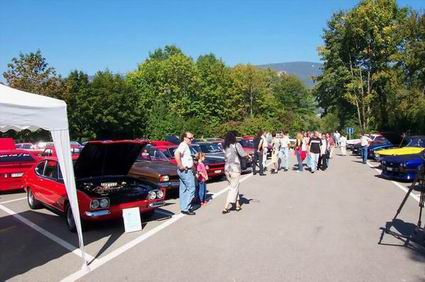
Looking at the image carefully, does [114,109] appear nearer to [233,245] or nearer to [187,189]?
[187,189]

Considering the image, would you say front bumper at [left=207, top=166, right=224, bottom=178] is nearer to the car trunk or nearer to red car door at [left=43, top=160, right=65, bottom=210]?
the car trunk

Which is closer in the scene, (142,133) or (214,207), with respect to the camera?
(214,207)

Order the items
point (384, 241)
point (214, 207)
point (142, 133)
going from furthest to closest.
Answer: point (142, 133) < point (214, 207) < point (384, 241)

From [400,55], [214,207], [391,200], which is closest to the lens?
[214,207]

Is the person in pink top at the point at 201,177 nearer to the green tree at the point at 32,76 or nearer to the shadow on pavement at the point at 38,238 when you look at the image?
the shadow on pavement at the point at 38,238

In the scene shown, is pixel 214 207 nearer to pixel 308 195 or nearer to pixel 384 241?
pixel 308 195

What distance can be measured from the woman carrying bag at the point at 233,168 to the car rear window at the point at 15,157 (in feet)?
28.0

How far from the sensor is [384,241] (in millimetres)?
7609

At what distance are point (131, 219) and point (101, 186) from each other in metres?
1.41

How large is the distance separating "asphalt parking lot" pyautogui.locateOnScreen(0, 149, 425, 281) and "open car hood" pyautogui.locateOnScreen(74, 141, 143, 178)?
4.05ft

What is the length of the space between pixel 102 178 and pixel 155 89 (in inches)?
2452

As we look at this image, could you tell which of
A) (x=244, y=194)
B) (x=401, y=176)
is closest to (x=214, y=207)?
(x=244, y=194)

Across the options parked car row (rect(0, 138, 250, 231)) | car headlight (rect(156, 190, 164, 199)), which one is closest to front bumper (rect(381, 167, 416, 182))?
parked car row (rect(0, 138, 250, 231))

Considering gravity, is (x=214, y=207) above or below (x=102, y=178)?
below
